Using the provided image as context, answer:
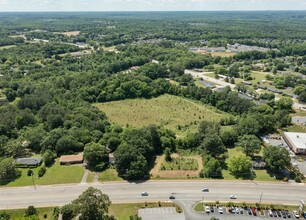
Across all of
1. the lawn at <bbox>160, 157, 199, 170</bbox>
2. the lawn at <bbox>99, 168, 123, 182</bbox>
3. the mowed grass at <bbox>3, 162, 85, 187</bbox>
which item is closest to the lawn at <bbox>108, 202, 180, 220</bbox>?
the lawn at <bbox>99, 168, 123, 182</bbox>

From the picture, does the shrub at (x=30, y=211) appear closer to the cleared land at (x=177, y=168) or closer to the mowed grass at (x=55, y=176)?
the mowed grass at (x=55, y=176)

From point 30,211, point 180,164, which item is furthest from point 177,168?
point 30,211

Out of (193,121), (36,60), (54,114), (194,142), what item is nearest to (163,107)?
(193,121)

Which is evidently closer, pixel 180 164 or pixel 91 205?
pixel 91 205

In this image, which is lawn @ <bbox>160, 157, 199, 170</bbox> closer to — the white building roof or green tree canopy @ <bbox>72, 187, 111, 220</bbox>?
green tree canopy @ <bbox>72, 187, 111, 220</bbox>

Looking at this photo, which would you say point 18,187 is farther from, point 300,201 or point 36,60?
point 36,60

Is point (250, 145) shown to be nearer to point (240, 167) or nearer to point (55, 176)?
point (240, 167)

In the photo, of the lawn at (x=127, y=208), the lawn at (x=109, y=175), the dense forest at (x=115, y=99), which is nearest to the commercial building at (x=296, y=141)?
the dense forest at (x=115, y=99)

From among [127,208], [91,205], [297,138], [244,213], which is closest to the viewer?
[91,205]
